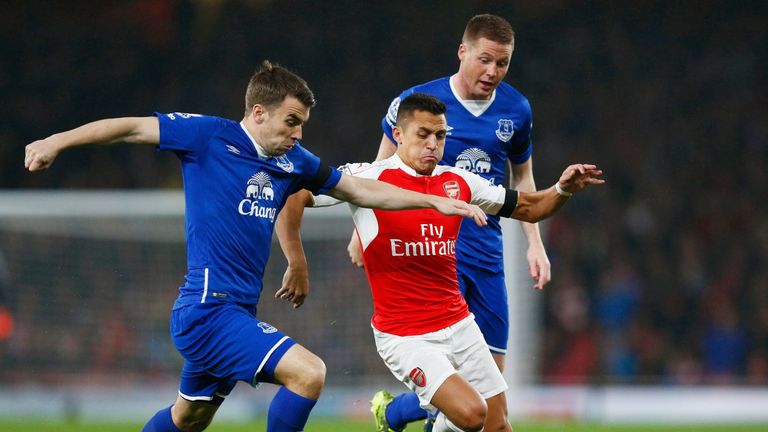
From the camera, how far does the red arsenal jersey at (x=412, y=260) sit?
556cm

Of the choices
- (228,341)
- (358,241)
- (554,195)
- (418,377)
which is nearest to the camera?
(228,341)

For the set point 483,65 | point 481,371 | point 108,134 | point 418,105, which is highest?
point 483,65

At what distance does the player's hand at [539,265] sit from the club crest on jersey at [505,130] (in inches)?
25.0

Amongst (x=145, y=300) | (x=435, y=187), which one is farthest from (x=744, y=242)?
(x=435, y=187)

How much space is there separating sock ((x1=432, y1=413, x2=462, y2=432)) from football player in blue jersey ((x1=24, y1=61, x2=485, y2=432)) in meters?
0.85

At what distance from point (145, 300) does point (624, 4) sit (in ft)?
32.5

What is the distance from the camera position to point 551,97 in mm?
17047

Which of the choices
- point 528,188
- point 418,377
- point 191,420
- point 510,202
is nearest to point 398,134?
point 510,202

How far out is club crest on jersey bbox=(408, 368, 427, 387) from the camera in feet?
17.6

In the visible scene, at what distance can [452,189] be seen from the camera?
5.71 meters

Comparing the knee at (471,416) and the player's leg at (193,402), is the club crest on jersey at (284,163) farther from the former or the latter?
the knee at (471,416)

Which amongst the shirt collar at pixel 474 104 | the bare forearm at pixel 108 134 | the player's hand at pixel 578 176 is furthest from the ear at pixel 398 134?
the bare forearm at pixel 108 134

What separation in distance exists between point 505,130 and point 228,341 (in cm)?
210

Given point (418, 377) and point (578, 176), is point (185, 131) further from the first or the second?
point (578, 176)
